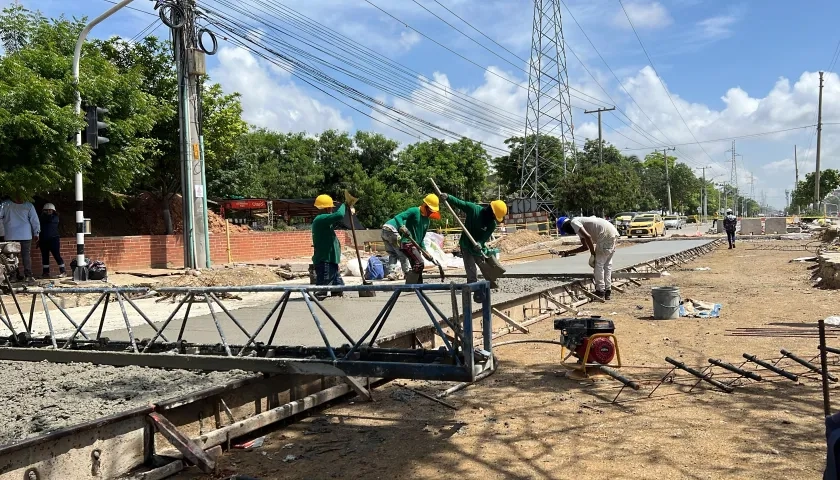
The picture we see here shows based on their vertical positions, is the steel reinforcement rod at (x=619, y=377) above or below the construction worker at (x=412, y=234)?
below

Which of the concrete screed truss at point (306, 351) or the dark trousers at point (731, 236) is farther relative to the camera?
the dark trousers at point (731, 236)

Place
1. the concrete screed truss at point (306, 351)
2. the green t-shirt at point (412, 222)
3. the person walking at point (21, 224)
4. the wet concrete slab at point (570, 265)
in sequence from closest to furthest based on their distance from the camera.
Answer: the concrete screed truss at point (306, 351) < the green t-shirt at point (412, 222) < the person walking at point (21, 224) < the wet concrete slab at point (570, 265)

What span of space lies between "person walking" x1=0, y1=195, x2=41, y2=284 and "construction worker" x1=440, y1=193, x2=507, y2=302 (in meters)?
7.97

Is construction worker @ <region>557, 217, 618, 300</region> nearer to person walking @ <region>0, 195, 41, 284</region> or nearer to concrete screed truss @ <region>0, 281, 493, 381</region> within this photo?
concrete screed truss @ <region>0, 281, 493, 381</region>

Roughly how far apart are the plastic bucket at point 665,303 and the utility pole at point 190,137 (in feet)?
33.4

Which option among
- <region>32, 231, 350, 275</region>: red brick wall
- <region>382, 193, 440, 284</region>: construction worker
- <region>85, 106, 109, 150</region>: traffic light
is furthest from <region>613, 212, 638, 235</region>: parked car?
<region>85, 106, 109, 150</region>: traffic light

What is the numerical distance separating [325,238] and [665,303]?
4.99 metres

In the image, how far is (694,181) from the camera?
85562 mm

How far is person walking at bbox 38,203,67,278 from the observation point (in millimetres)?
12703

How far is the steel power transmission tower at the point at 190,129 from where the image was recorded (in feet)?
48.5

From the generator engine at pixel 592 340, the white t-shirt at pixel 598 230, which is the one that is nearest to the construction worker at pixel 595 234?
the white t-shirt at pixel 598 230

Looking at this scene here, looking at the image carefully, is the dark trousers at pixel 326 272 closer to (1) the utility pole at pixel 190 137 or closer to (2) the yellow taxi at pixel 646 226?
(1) the utility pole at pixel 190 137

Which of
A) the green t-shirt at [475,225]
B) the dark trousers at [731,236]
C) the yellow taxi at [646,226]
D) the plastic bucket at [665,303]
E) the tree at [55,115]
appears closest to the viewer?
the green t-shirt at [475,225]

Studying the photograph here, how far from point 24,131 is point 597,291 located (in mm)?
9961
